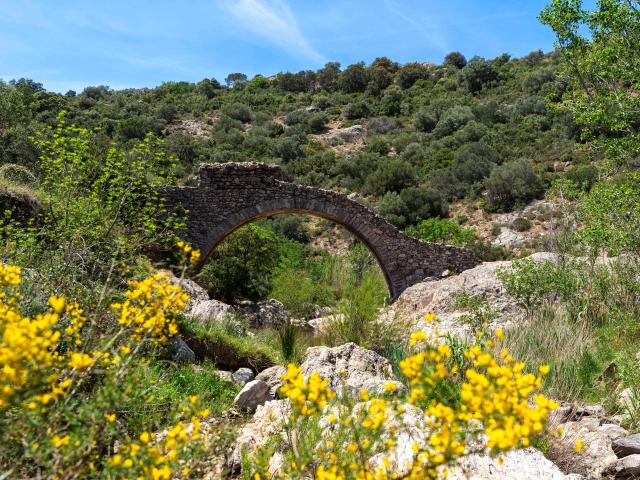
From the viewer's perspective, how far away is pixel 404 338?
679 cm

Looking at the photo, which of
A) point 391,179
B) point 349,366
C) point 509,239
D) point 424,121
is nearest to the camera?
point 349,366

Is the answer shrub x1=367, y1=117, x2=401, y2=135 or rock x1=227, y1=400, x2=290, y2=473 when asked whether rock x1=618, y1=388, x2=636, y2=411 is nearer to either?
rock x1=227, y1=400, x2=290, y2=473

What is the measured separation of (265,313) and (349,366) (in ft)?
34.0

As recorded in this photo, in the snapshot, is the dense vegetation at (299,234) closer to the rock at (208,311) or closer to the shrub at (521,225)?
the rock at (208,311)

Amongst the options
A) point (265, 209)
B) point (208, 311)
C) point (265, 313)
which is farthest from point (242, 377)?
point (265, 313)

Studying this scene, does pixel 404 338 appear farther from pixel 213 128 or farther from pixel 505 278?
pixel 213 128

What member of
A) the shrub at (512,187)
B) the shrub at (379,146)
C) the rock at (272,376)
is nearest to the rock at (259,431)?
the rock at (272,376)

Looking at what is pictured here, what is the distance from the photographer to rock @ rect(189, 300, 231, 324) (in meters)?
9.10

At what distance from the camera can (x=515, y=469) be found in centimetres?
289

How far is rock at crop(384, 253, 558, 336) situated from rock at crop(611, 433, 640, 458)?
16.9ft

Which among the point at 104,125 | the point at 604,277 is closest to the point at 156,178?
the point at 604,277

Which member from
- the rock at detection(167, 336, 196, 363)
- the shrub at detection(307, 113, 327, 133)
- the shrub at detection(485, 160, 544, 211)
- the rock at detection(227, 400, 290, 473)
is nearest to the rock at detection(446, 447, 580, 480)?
the rock at detection(227, 400, 290, 473)

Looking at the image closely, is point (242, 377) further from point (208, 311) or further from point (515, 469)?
point (515, 469)

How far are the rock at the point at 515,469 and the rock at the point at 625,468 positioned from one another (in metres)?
0.61
